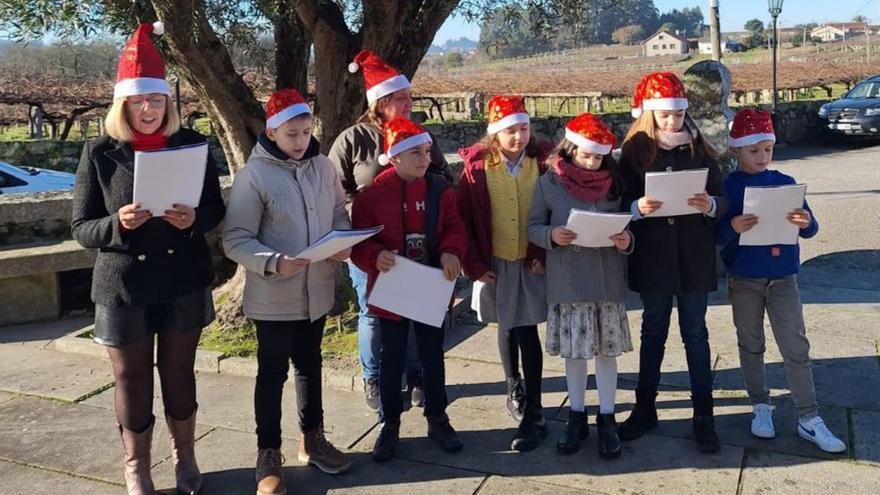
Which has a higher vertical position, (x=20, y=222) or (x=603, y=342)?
(x=20, y=222)

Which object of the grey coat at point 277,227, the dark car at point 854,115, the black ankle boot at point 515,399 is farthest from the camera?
the dark car at point 854,115

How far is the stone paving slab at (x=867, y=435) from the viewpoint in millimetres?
3998

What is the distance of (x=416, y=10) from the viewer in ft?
19.9

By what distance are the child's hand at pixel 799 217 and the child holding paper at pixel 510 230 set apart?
48.1 inches

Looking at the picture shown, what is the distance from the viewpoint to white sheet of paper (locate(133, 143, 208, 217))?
3.22 m

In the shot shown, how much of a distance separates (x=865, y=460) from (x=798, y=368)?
0.52 m

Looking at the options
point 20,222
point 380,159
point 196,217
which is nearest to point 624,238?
point 380,159

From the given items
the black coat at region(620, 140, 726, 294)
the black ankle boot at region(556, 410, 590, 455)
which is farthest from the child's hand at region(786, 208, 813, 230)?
the black ankle boot at region(556, 410, 590, 455)

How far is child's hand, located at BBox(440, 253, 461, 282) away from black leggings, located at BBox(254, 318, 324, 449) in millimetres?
652

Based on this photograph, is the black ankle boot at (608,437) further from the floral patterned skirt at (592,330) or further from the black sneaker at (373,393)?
the black sneaker at (373,393)

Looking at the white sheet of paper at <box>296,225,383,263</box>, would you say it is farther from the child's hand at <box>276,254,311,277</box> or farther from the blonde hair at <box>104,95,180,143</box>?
the blonde hair at <box>104,95,180,143</box>

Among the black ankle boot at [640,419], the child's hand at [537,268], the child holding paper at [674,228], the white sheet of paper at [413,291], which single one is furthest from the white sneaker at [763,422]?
the white sheet of paper at [413,291]

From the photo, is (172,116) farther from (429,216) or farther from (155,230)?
(429,216)

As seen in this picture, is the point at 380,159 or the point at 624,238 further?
the point at 380,159
